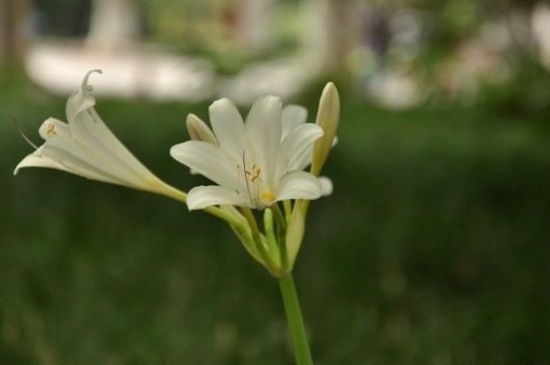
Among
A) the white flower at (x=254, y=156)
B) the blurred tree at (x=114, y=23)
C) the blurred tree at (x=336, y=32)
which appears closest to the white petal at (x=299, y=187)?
the white flower at (x=254, y=156)

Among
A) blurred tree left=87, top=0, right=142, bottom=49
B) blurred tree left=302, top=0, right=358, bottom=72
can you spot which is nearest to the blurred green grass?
blurred tree left=302, top=0, right=358, bottom=72

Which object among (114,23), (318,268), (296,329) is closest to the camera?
(296,329)

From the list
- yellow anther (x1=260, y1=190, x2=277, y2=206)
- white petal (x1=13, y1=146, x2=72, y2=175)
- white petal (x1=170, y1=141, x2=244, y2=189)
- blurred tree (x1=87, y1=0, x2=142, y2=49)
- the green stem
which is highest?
white petal (x1=170, y1=141, x2=244, y2=189)

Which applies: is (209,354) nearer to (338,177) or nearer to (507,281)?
(507,281)

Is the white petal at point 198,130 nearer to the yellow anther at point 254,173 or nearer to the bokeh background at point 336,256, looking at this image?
the yellow anther at point 254,173

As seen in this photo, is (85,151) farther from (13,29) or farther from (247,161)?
(13,29)

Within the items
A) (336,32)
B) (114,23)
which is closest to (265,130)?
(336,32)

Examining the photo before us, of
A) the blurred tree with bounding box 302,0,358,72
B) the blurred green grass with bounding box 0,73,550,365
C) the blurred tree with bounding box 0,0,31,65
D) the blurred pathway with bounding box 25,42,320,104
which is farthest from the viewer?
the blurred tree with bounding box 302,0,358,72

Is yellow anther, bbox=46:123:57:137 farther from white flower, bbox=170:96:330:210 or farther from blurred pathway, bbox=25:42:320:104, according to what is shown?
blurred pathway, bbox=25:42:320:104
